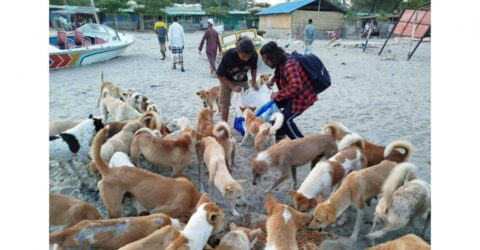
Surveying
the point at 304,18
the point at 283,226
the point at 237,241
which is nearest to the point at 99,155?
the point at 237,241

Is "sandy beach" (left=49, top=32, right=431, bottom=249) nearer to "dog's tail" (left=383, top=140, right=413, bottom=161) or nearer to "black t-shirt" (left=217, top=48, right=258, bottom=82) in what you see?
"dog's tail" (left=383, top=140, right=413, bottom=161)

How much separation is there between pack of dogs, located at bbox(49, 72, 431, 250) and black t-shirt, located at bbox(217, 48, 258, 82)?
1.27 metres

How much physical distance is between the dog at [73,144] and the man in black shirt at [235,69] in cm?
253

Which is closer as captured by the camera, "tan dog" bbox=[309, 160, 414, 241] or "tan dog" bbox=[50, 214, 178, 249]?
"tan dog" bbox=[50, 214, 178, 249]

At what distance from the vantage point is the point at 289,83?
5.00 m

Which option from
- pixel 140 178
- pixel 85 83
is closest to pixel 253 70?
pixel 140 178

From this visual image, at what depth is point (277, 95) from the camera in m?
5.38

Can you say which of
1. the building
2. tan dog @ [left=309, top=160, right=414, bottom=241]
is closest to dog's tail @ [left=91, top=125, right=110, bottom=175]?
tan dog @ [left=309, top=160, right=414, bottom=241]

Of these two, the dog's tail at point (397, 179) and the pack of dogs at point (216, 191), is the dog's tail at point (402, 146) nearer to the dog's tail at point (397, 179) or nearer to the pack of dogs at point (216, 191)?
the pack of dogs at point (216, 191)

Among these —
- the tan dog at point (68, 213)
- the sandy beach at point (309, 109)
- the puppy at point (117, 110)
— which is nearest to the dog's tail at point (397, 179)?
the sandy beach at point (309, 109)

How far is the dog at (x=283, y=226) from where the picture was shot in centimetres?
283

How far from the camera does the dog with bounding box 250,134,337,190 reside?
4457 mm
